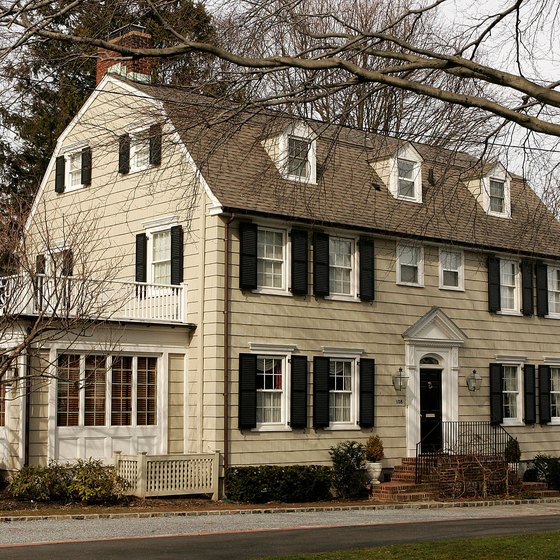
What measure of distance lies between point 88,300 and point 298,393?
5.43m

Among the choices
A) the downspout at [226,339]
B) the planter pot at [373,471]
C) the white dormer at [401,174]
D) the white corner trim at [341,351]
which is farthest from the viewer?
the white dormer at [401,174]

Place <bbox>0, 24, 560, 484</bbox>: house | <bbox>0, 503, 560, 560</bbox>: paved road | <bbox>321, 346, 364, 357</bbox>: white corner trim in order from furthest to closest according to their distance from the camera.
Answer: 1. <bbox>321, 346, 364, 357</bbox>: white corner trim
2. <bbox>0, 24, 560, 484</bbox>: house
3. <bbox>0, 503, 560, 560</bbox>: paved road

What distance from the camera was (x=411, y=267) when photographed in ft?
89.0

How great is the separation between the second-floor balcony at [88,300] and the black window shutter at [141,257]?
3.12 feet

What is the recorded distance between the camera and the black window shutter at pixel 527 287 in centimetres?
2966

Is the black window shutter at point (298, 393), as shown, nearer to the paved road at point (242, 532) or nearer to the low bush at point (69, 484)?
the paved road at point (242, 532)

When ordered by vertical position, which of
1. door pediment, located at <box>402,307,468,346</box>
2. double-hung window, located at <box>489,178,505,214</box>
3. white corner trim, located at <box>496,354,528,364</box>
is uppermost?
double-hung window, located at <box>489,178,505,214</box>

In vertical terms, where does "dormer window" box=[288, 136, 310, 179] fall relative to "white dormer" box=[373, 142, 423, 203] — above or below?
below

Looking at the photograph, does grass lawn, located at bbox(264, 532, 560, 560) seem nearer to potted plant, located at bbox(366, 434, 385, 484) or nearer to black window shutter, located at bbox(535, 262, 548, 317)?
potted plant, located at bbox(366, 434, 385, 484)

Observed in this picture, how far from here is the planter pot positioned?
2472 cm

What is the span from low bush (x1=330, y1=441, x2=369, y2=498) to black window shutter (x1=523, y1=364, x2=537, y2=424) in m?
7.14

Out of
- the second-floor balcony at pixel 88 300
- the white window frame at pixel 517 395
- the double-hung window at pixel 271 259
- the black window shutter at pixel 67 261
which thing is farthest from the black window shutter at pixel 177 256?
the white window frame at pixel 517 395

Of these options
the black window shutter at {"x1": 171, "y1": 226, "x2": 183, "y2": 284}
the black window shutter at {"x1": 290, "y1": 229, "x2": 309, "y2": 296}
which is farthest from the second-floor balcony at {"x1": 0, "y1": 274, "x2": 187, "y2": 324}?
the black window shutter at {"x1": 290, "y1": 229, "x2": 309, "y2": 296}

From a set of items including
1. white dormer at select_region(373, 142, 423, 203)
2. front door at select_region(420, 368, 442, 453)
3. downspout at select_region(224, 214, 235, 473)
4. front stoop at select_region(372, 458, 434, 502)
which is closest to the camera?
downspout at select_region(224, 214, 235, 473)
